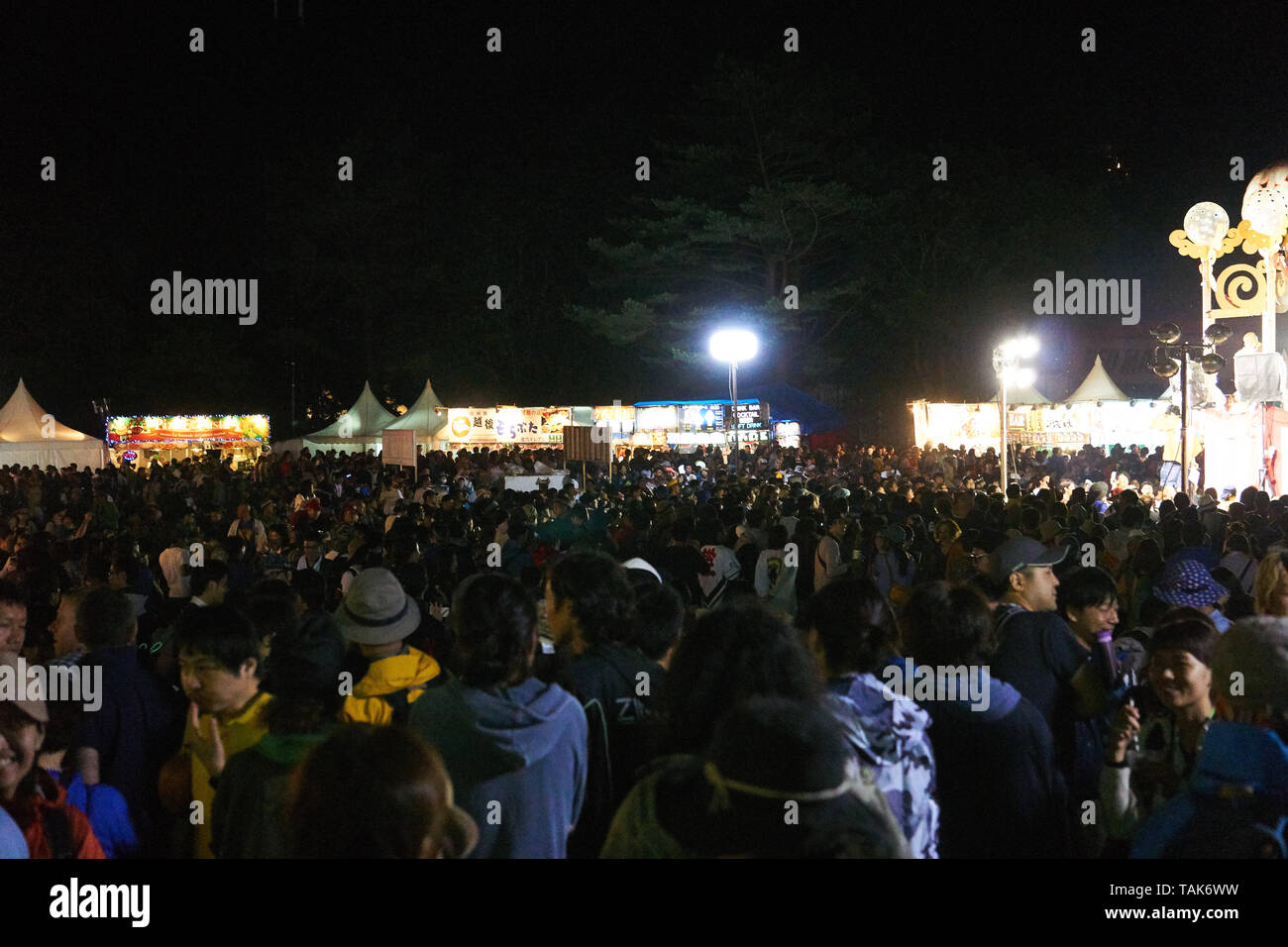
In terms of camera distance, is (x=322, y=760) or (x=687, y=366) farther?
(x=687, y=366)

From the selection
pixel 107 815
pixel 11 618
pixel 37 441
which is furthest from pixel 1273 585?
pixel 37 441

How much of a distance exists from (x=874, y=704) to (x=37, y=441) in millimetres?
25278

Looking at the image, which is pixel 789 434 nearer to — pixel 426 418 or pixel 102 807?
pixel 426 418

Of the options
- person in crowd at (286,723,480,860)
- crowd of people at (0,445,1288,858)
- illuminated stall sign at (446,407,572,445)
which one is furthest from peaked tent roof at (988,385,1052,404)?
person in crowd at (286,723,480,860)

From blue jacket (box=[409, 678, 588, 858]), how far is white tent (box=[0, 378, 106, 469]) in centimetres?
2419

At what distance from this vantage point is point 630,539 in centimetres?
921

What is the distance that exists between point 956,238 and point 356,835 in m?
37.8

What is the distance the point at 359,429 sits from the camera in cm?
3023

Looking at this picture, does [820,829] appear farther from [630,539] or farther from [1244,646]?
[630,539]

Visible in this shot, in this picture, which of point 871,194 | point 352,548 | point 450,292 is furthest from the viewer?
point 450,292

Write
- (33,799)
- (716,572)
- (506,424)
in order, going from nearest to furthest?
(33,799) < (716,572) < (506,424)

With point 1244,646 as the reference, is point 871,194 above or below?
above

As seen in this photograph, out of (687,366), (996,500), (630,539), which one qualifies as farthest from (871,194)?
(630,539)
